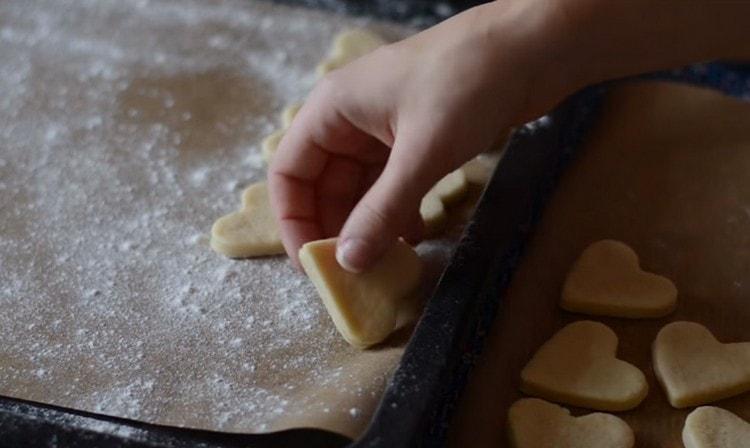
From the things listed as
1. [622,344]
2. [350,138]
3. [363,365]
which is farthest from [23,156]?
[622,344]

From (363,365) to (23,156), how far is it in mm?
505

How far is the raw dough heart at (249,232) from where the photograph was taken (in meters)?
1.00

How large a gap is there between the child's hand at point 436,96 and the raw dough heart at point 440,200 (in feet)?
0.07

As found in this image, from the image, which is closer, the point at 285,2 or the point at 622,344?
the point at 622,344

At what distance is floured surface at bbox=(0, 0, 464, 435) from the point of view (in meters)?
0.86

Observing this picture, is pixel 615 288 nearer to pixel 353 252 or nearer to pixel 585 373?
pixel 585 373

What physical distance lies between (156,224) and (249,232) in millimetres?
105

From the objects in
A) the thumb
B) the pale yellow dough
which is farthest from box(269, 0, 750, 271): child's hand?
the pale yellow dough

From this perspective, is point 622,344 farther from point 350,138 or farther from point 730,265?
point 350,138

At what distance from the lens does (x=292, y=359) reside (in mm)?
885

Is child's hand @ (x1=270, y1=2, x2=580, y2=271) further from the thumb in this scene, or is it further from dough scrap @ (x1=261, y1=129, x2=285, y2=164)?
dough scrap @ (x1=261, y1=129, x2=285, y2=164)

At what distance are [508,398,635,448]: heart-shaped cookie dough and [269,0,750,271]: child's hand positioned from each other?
175 millimetres

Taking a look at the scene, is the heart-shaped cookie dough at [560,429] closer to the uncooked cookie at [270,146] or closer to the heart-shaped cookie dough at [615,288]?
the heart-shaped cookie dough at [615,288]

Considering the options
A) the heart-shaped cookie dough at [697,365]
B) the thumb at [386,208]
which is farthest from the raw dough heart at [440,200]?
the heart-shaped cookie dough at [697,365]
